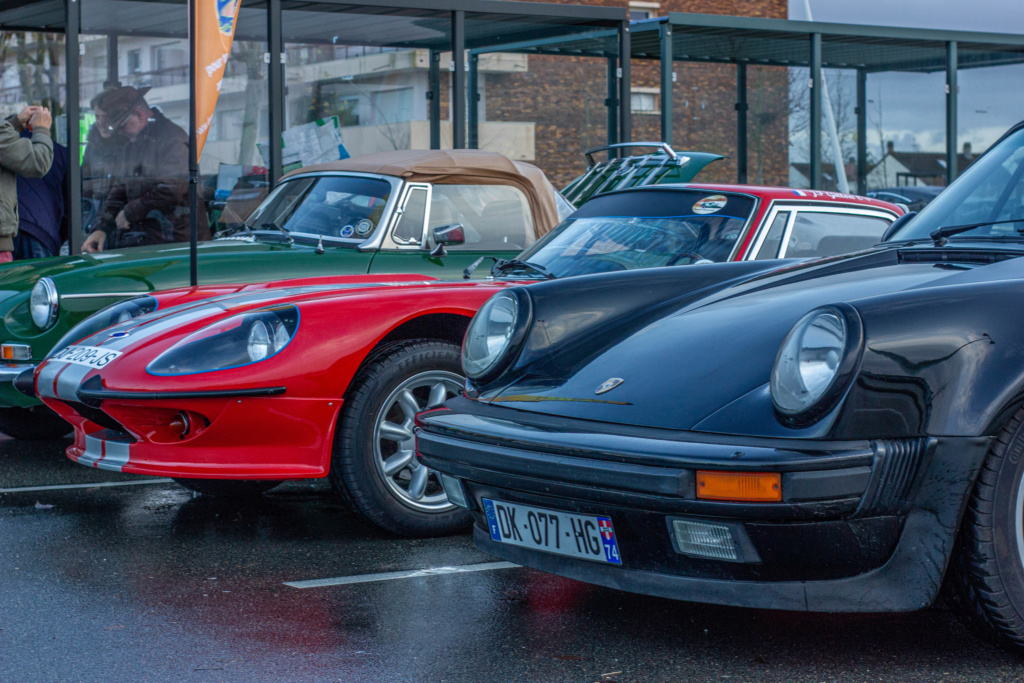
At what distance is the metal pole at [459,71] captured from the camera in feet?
36.3

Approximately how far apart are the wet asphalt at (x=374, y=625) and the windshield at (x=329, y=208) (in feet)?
8.95

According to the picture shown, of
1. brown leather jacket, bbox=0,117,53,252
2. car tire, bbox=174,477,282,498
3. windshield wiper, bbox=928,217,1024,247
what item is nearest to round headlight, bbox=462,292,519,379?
windshield wiper, bbox=928,217,1024,247

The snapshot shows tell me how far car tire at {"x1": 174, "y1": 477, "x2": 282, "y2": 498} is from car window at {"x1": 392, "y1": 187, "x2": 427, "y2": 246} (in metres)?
1.97

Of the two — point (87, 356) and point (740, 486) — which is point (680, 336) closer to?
point (740, 486)

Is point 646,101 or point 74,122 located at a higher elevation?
point 646,101

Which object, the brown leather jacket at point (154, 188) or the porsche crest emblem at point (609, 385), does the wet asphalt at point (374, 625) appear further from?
the brown leather jacket at point (154, 188)

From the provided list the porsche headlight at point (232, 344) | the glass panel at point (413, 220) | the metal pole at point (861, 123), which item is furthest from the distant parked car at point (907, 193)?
the porsche headlight at point (232, 344)

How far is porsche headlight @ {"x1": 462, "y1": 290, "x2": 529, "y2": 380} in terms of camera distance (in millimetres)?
3621

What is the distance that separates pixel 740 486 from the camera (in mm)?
2727

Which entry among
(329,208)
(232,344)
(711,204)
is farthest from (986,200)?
(329,208)

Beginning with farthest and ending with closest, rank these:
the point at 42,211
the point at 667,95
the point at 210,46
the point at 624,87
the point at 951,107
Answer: the point at 951,107, the point at 667,95, the point at 624,87, the point at 42,211, the point at 210,46

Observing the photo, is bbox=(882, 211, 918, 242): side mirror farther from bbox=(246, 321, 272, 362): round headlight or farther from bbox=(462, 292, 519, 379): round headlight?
bbox=(246, 321, 272, 362): round headlight

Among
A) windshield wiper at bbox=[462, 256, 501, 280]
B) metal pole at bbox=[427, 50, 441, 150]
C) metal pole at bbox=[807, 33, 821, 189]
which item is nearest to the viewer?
windshield wiper at bbox=[462, 256, 501, 280]

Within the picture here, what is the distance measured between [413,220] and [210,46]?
58.7 inches
